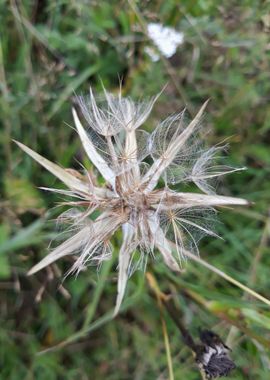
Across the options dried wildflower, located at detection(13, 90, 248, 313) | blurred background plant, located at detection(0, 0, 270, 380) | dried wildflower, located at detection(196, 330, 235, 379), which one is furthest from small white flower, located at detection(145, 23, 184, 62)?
dried wildflower, located at detection(196, 330, 235, 379)

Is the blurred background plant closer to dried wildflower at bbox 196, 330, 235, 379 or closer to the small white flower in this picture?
the small white flower

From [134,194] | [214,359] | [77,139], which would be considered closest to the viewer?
[134,194]

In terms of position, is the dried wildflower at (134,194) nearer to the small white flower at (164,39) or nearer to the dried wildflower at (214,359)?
the dried wildflower at (214,359)

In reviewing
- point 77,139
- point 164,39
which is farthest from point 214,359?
point 164,39

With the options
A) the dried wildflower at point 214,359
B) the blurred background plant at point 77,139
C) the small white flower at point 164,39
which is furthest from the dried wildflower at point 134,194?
the small white flower at point 164,39

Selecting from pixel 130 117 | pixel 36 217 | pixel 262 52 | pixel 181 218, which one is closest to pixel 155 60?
pixel 262 52

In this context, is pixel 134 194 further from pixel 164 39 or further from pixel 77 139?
pixel 164 39

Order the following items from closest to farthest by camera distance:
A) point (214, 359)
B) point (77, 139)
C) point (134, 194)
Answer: point (134, 194) → point (214, 359) → point (77, 139)
